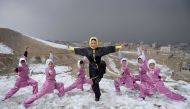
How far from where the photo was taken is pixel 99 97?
36.9 ft

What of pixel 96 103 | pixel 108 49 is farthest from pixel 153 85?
pixel 96 103

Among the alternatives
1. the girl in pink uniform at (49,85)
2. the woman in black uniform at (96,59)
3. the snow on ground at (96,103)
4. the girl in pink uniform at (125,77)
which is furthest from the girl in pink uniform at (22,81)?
the girl in pink uniform at (125,77)

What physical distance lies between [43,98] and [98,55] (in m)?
3.37

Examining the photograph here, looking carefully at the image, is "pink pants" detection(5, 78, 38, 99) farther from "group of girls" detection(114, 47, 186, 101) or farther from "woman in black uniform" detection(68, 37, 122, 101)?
"group of girls" detection(114, 47, 186, 101)

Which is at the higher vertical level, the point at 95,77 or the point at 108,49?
the point at 108,49

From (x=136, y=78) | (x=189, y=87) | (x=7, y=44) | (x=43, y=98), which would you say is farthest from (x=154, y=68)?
(x=7, y=44)

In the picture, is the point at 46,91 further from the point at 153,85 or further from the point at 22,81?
the point at 153,85

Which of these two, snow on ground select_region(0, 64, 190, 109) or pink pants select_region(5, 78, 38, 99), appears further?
pink pants select_region(5, 78, 38, 99)

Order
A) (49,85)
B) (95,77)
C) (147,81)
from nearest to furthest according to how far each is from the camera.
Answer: (95,77) → (49,85) → (147,81)

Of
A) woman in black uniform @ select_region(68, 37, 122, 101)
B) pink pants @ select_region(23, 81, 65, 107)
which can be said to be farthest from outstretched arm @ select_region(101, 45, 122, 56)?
pink pants @ select_region(23, 81, 65, 107)

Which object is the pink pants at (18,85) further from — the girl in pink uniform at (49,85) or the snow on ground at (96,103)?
the girl in pink uniform at (49,85)

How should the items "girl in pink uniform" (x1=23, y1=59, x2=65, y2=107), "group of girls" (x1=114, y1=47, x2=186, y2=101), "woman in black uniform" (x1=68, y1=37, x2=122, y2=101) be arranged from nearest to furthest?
"girl in pink uniform" (x1=23, y1=59, x2=65, y2=107), "woman in black uniform" (x1=68, y1=37, x2=122, y2=101), "group of girls" (x1=114, y1=47, x2=186, y2=101)

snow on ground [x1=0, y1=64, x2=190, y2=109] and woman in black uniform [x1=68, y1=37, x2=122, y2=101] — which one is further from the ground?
woman in black uniform [x1=68, y1=37, x2=122, y2=101]

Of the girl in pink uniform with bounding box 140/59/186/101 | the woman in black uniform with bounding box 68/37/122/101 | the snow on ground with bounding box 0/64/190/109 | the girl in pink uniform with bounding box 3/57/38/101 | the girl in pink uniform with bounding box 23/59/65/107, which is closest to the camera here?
the snow on ground with bounding box 0/64/190/109
